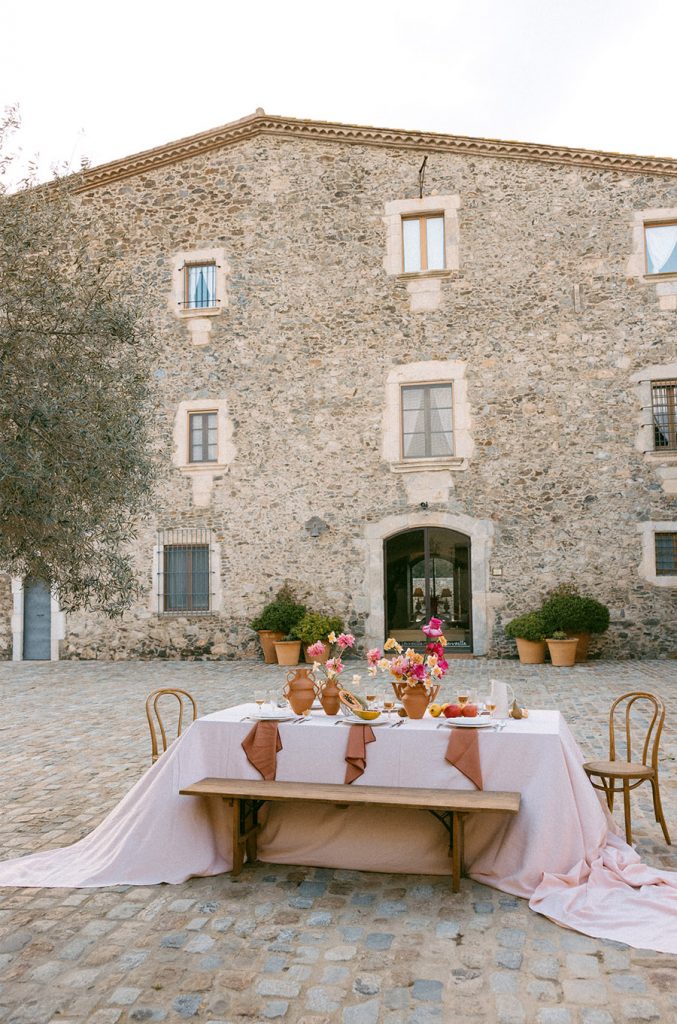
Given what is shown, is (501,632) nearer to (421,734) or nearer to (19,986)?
(421,734)

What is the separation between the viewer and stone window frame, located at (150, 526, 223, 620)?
1355cm

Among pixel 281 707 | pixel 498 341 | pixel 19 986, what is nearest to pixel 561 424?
pixel 498 341

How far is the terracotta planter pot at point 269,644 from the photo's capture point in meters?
13.0

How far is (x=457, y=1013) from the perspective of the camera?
263cm

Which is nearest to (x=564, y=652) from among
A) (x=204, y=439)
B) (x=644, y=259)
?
(x=644, y=259)

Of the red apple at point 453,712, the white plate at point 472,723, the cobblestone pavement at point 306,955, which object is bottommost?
the cobblestone pavement at point 306,955

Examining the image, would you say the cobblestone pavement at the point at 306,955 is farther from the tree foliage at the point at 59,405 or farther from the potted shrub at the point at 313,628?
the potted shrub at the point at 313,628

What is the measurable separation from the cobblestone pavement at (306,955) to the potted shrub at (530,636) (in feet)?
24.7

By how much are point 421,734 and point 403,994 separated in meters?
1.31

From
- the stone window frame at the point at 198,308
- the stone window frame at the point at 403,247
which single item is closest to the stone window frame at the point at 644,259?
the stone window frame at the point at 403,247

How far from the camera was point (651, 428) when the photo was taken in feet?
40.8

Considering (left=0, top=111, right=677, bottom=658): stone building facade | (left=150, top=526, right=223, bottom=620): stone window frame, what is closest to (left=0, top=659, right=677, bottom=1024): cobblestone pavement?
Result: (left=0, top=111, right=677, bottom=658): stone building facade

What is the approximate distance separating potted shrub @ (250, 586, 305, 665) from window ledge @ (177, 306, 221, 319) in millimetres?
4926

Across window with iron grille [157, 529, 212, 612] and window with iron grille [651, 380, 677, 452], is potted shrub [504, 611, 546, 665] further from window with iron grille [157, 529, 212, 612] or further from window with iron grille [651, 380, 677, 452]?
window with iron grille [157, 529, 212, 612]
